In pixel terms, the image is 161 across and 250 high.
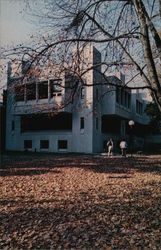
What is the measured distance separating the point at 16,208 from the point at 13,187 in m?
3.18

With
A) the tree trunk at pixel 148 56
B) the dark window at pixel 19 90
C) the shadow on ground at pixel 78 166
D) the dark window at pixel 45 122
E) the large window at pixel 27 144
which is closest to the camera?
the tree trunk at pixel 148 56

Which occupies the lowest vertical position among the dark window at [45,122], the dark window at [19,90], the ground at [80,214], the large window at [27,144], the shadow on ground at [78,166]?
the ground at [80,214]

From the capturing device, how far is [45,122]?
35969 millimetres

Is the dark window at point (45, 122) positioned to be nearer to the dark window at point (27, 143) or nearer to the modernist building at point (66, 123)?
the modernist building at point (66, 123)

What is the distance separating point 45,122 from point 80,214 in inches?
1168

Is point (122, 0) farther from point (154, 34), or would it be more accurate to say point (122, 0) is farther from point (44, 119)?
point (44, 119)

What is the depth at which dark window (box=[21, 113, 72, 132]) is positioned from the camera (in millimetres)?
34375

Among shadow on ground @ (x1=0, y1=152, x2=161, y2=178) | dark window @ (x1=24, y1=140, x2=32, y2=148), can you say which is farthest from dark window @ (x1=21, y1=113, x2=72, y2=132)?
shadow on ground @ (x1=0, y1=152, x2=161, y2=178)

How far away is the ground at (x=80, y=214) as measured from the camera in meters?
4.99

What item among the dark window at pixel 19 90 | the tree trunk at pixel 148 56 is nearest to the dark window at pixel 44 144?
the dark window at pixel 19 90

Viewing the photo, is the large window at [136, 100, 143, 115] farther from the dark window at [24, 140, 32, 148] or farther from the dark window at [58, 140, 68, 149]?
the dark window at [24, 140, 32, 148]

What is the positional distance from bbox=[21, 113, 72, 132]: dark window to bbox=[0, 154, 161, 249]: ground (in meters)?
22.3

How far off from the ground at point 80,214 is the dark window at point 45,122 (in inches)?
880

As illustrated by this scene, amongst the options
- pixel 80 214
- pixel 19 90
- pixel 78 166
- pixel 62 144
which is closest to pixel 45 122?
pixel 62 144
